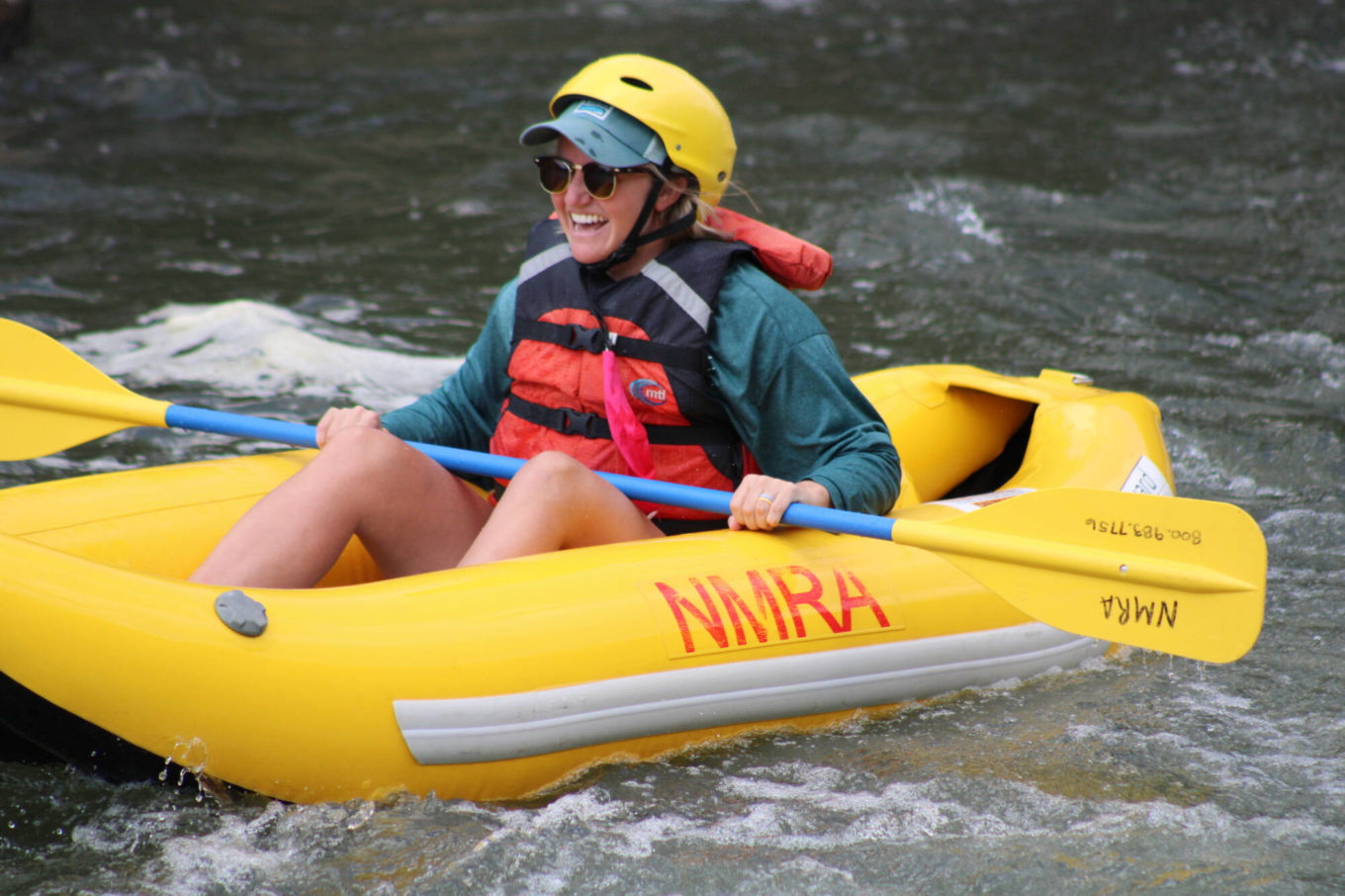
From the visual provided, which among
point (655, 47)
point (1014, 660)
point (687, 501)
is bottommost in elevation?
point (1014, 660)

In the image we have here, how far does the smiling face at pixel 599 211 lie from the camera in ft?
8.39

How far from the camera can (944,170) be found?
7145mm

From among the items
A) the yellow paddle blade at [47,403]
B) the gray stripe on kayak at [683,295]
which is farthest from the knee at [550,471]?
the yellow paddle blade at [47,403]

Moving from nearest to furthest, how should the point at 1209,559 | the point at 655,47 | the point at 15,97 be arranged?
the point at 1209,559 < the point at 15,97 < the point at 655,47

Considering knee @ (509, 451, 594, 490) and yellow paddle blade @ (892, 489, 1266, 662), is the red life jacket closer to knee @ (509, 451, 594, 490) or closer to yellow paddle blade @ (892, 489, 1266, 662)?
knee @ (509, 451, 594, 490)

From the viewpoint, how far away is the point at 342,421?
2.68m

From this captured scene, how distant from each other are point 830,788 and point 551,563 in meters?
0.64

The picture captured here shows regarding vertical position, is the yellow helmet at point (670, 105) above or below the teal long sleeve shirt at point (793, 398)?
above

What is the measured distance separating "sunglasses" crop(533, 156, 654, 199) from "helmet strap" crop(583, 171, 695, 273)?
0.05 m

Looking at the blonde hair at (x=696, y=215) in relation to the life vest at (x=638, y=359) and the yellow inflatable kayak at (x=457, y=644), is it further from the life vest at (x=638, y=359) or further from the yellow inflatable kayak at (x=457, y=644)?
the yellow inflatable kayak at (x=457, y=644)

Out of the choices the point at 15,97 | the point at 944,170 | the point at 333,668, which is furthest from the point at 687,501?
the point at 15,97

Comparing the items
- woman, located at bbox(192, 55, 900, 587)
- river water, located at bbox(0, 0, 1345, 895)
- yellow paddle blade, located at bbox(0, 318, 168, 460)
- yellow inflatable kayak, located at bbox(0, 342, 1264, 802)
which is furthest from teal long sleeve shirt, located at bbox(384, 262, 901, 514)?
yellow paddle blade, located at bbox(0, 318, 168, 460)

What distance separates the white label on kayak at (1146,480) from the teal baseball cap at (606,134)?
137 cm

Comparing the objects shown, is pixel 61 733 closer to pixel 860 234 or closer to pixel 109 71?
pixel 860 234
